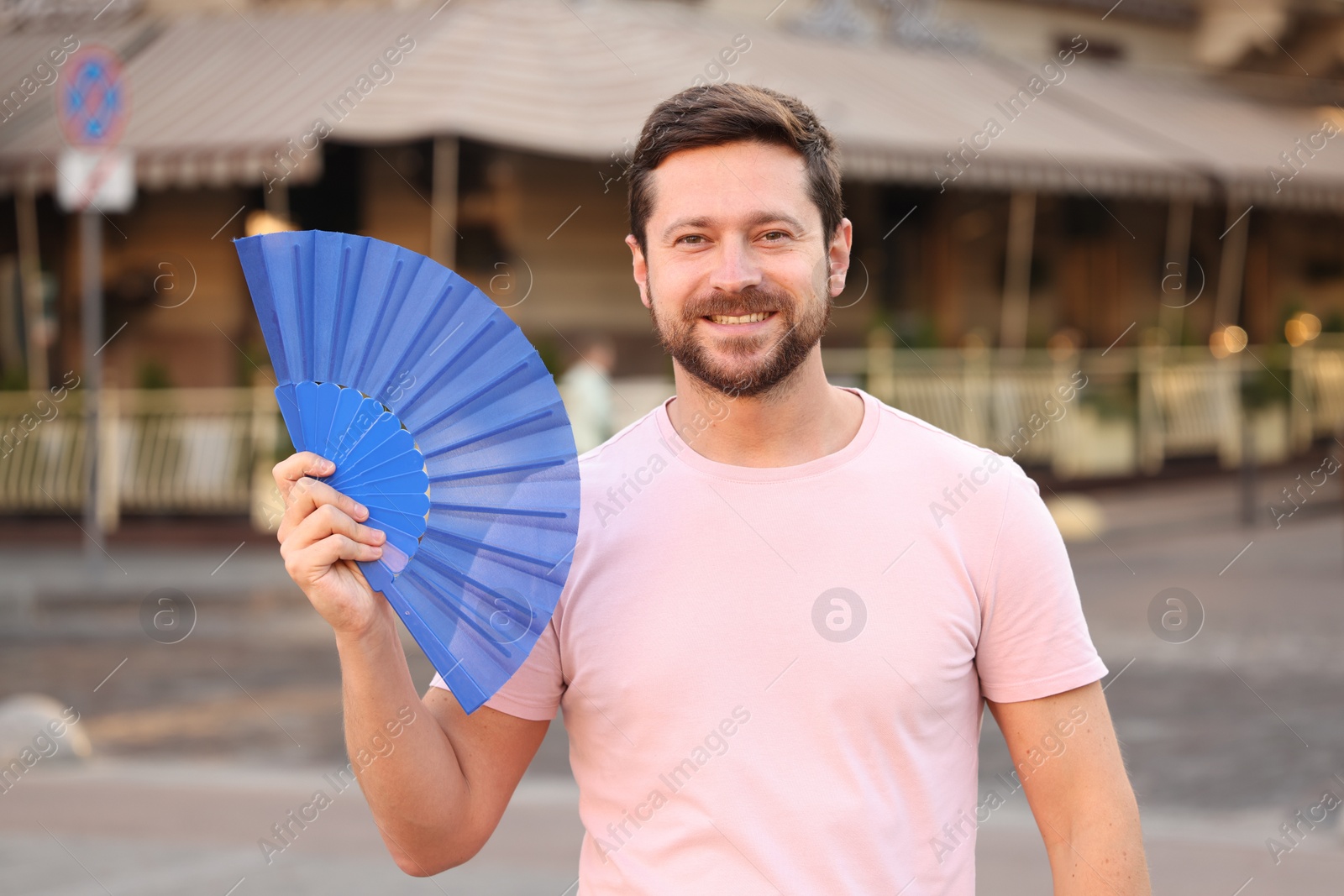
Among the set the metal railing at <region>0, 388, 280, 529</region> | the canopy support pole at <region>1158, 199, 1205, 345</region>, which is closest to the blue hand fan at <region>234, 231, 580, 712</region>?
the metal railing at <region>0, 388, 280, 529</region>

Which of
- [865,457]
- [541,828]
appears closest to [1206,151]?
[541,828]

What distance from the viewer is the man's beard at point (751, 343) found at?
2.06 metres

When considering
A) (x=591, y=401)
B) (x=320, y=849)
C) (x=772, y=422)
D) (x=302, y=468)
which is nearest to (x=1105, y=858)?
(x=772, y=422)

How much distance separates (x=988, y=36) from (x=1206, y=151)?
3.76 metres

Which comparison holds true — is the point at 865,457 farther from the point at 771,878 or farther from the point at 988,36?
the point at 988,36

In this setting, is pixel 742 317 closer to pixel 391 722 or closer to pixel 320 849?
pixel 391 722

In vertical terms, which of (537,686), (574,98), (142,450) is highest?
(574,98)

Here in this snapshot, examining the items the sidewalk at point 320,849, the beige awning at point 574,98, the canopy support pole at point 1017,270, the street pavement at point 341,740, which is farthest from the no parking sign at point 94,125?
the canopy support pole at point 1017,270

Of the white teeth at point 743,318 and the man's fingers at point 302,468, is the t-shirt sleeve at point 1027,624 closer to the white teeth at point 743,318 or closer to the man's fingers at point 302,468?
the white teeth at point 743,318

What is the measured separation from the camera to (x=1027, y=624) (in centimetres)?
205

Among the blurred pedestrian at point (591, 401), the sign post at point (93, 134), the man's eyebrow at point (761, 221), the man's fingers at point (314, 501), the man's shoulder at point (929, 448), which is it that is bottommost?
the blurred pedestrian at point (591, 401)

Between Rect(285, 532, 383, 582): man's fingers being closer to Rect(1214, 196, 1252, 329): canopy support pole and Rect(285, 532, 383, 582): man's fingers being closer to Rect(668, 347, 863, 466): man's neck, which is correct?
Rect(668, 347, 863, 466): man's neck

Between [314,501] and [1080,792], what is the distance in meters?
1.06

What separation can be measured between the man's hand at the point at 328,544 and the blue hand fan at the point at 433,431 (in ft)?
0.07
